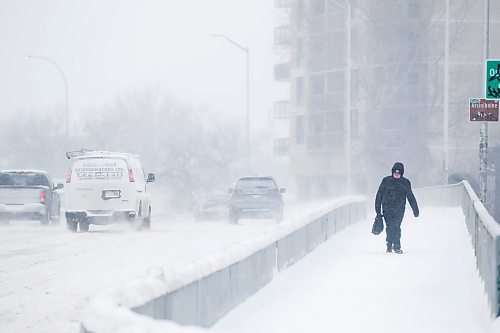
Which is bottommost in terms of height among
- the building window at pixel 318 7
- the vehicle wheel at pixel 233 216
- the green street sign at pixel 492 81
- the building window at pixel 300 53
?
the vehicle wheel at pixel 233 216

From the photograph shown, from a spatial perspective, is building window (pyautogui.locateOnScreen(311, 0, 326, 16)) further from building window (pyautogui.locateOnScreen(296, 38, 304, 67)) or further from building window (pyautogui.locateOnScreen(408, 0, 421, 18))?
building window (pyautogui.locateOnScreen(408, 0, 421, 18))

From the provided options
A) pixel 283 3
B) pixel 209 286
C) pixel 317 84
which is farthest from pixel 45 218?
pixel 283 3

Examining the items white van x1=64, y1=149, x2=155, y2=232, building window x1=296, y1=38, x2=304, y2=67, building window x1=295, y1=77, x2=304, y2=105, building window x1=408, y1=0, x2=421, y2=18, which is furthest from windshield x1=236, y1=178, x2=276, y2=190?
building window x1=295, y1=77, x2=304, y2=105

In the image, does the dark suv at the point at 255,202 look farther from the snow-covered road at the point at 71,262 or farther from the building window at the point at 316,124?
the building window at the point at 316,124

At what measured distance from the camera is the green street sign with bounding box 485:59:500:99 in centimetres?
2017

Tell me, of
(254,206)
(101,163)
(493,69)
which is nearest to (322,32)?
(254,206)

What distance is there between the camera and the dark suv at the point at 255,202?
110 feet

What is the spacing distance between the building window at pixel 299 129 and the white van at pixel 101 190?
2272 inches

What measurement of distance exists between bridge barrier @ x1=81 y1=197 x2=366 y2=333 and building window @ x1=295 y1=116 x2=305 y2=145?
64735 millimetres

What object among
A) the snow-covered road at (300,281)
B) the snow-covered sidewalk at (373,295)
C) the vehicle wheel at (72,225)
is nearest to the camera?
the snow-covered sidewalk at (373,295)

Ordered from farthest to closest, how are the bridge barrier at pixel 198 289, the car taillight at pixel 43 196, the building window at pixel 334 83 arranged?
the building window at pixel 334 83 → the car taillight at pixel 43 196 → the bridge barrier at pixel 198 289

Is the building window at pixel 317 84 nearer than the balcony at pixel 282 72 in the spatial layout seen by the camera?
Yes

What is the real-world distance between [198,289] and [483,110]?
45.6 feet

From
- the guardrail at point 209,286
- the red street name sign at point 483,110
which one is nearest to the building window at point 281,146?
the red street name sign at point 483,110
